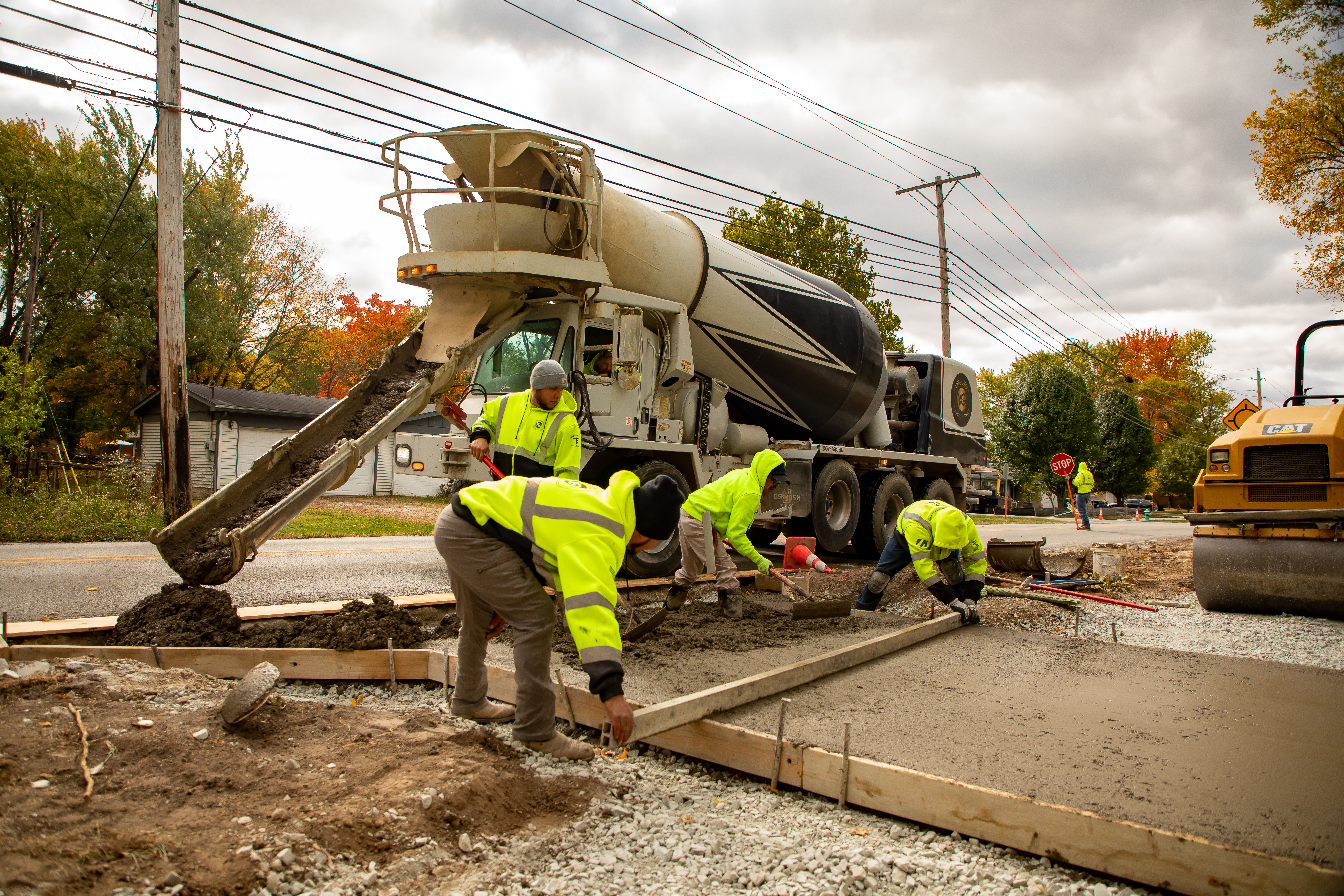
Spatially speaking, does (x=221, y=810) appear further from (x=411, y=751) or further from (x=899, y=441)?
(x=899, y=441)

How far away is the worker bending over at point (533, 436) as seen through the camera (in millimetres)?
5551

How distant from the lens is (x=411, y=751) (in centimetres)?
309

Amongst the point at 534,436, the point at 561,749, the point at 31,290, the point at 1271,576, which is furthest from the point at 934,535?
the point at 31,290

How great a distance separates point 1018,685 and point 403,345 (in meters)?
5.34

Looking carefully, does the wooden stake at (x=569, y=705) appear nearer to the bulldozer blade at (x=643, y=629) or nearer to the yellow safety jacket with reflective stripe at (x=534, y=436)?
the bulldozer blade at (x=643, y=629)

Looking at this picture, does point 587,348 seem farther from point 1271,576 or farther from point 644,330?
point 1271,576

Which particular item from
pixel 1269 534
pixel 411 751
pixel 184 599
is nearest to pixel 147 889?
pixel 411 751

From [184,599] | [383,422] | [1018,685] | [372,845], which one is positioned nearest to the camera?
[372,845]

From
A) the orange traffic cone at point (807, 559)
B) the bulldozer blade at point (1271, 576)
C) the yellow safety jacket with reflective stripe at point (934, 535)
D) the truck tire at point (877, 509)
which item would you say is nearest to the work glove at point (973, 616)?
the yellow safety jacket with reflective stripe at point (934, 535)

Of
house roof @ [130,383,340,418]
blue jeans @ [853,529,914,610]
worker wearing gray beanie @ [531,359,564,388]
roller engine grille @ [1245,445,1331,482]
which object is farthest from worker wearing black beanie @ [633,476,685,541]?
house roof @ [130,383,340,418]

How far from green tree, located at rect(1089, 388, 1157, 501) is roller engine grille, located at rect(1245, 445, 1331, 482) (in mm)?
33286

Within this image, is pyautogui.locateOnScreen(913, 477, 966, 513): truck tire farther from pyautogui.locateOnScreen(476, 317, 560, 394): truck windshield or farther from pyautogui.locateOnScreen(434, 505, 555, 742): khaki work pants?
pyautogui.locateOnScreen(434, 505, 555, 742): khaki work pants

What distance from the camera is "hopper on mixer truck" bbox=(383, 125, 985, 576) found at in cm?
694

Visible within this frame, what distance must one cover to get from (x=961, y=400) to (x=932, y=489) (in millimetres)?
1794
